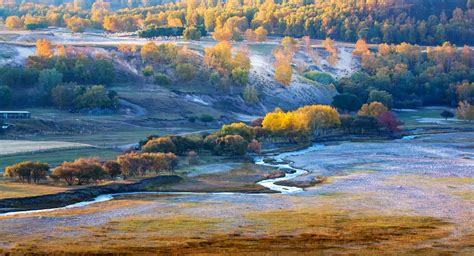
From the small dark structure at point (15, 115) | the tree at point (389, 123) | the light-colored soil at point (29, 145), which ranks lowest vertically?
the tree at point (389, 123)

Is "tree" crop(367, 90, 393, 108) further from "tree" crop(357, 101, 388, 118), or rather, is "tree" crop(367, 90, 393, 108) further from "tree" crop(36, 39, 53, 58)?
"tree" crop(36, 39, 53, 58)

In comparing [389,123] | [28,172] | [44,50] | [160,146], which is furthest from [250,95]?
[28,172]

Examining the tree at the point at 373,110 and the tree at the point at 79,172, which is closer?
the tree at the point at 79,172

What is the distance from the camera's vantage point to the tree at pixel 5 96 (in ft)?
440

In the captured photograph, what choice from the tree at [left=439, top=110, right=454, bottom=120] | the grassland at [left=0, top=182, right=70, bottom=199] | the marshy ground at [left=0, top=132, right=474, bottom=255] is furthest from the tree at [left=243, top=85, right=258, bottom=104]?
the grassland at [left=0, top=182, right=70, bottom=199]

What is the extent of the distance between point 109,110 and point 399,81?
2790 inches

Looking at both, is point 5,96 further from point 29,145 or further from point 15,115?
point 29,145

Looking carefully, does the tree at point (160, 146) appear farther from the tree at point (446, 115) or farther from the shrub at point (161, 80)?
the tree at point (446, 115)

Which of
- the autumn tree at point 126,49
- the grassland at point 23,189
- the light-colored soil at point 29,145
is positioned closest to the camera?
the grassland at point 23,189

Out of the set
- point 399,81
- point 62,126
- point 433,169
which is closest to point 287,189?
point 433,169

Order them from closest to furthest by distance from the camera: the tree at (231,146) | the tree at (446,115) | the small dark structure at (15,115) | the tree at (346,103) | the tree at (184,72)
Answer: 1. the tree at (231,146)
2. the small dark structure at (15,115)
3. the tree at (446,115)
4. the tree at (346,103)
5. the tree at (184,72)

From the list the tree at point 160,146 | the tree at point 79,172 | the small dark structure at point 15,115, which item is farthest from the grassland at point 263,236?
the small dark structure at point 15,115

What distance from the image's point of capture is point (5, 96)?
13462 cm

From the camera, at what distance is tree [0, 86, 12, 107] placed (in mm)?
134250
